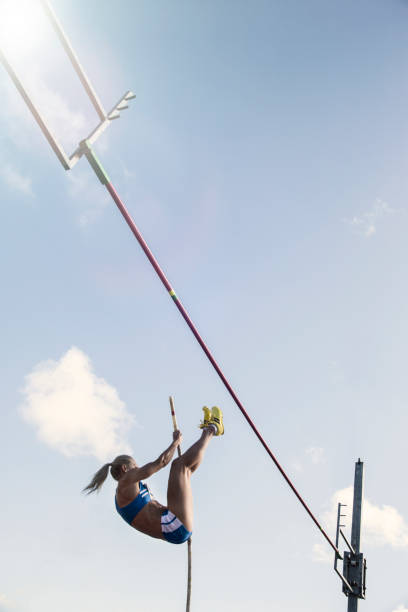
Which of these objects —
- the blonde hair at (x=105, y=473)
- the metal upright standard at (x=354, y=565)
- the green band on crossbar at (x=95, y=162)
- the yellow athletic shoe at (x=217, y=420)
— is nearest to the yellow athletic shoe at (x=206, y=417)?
the yellow athletic shoe at (x=217, y=420)

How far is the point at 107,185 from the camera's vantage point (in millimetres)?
3900

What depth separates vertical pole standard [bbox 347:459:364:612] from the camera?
37.1 feet

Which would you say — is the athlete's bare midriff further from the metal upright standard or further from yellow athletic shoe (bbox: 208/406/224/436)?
the metal upright standard

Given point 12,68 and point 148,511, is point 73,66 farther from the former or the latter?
point 148,511

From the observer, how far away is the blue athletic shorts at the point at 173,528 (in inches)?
190

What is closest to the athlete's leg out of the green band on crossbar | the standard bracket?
the green band on crossbar

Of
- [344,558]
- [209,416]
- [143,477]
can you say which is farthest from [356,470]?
[143,477]

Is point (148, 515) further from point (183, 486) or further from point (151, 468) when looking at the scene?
point (151, 468)

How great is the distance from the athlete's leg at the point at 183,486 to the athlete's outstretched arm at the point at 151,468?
0.21m

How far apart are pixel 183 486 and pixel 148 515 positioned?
0.55m

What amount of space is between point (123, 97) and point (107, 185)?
113cm

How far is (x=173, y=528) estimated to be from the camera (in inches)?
190

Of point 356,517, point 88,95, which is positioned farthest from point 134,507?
point 356,517

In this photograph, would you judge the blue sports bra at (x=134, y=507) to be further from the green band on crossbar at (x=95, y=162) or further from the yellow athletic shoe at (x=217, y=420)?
the green band on crossbar at (x=95, y=162)
